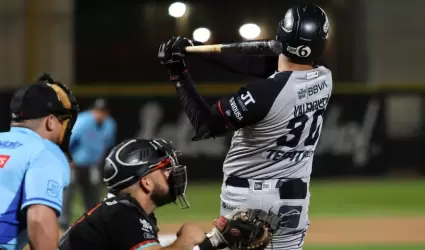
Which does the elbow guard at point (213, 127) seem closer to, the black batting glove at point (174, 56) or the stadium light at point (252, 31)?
the black batting glove at point (174, 56)

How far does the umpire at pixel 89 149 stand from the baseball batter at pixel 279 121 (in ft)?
23.5

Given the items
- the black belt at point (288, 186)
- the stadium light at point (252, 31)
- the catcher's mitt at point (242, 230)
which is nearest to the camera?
the catcher's mitt at point (242, 230)

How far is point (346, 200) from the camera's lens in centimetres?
1481

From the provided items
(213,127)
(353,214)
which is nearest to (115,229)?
(213,127)

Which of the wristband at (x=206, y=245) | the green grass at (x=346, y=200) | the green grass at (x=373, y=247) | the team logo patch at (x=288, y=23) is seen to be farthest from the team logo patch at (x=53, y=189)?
the green grass at (x=346, y=200)

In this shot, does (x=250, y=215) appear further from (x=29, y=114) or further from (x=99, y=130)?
(x=99, y=130)

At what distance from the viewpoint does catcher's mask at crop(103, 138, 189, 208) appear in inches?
151

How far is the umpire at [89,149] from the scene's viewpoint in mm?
11891

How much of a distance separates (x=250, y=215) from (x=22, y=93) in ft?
4.24

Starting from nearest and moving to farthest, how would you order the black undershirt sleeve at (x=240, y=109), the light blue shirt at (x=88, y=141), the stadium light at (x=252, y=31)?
1. the black undershirt sleeve at (x=240, y=109)
2. the stadium light at (x=252, y=31)
3. the light blue shirt at (x=88, y=141)

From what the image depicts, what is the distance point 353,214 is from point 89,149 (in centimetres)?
434

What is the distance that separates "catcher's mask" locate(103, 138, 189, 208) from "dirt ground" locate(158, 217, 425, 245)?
672 cm

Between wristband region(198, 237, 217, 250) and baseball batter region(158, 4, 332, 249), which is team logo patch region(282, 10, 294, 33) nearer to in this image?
baseball batter region(158, 4, 332, 249)

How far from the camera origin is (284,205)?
451 cm
